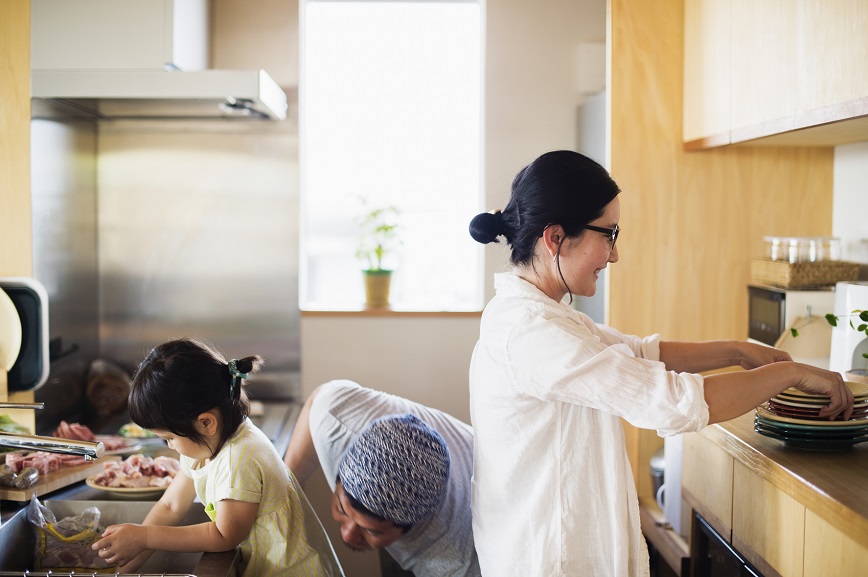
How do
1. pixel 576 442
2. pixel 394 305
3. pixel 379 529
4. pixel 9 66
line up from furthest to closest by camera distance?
pixel 394 305 → pixel 9 66 → pixel 379 529 → pixel 576 442

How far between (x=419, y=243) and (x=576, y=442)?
1.99 m

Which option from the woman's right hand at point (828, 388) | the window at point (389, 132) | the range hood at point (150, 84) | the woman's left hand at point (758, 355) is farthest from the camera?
the window at point (389, 132)

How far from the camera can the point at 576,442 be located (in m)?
1.37

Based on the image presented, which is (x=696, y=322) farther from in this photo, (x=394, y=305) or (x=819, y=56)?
(x=394, y=305)

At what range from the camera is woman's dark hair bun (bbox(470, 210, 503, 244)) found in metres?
1.51

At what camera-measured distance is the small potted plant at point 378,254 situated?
3088 mm

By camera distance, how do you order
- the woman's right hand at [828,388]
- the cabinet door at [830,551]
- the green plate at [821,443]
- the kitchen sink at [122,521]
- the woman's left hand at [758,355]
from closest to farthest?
the cabinet door at [830,551], the woman's right hand at [828,388], the green plate at [821,443], the kitchen sink at [122,521], the woman's left hand at [758,355]

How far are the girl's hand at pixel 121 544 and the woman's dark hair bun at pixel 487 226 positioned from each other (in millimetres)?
839

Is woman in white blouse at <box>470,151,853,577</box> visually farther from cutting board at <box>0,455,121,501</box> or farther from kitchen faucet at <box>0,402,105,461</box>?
cutting board at <box>0,455,121,501</box>

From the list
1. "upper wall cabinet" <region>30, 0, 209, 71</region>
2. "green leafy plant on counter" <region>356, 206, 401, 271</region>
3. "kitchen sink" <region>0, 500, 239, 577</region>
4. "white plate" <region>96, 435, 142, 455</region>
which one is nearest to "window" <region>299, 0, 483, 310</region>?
"green leafy plant on counter" <region>356, 206, 401, 271</region>

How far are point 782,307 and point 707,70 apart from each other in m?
0.66

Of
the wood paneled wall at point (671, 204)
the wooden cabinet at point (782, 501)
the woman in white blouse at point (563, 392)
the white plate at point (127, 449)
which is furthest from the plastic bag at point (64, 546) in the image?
the wood paneled wall at point (671, 204)

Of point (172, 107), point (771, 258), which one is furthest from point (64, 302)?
point (771, 258)

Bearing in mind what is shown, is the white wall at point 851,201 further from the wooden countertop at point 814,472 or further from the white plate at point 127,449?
the white plate at point 127,449
